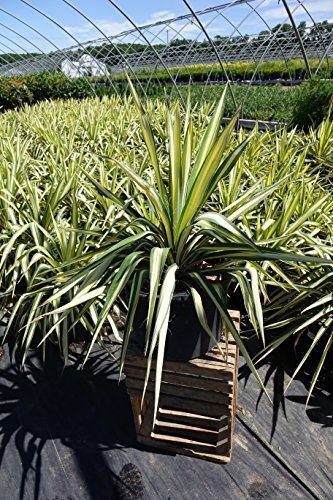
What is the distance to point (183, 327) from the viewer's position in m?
1.17

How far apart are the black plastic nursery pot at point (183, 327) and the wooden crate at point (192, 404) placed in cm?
3

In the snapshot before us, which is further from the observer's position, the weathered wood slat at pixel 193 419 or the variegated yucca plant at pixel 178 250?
the weathered wood slat at pixel 193 419

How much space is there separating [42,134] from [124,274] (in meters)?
2.48

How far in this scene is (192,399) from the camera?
4.09ft

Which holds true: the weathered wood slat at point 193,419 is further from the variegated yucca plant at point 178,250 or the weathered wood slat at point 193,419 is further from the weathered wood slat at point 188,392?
the variegated yucca plant at point 178,250

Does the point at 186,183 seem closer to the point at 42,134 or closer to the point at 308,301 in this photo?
the point at 308,301

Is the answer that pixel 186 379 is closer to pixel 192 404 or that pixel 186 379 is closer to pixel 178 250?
pixel 192 404

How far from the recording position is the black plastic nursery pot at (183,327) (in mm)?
1154

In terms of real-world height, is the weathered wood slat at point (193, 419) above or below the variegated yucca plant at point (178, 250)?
below

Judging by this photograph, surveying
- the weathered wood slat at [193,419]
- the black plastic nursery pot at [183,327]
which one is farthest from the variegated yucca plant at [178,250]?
the weathered wood slat at [193,419]

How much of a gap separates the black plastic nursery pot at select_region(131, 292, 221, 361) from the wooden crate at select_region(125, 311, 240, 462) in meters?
0.03

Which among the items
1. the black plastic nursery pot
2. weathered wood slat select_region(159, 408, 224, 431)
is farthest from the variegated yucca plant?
weathered wood slat select_region(159, 408, 224, 431)

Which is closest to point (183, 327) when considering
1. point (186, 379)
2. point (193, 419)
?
point (186, 379)

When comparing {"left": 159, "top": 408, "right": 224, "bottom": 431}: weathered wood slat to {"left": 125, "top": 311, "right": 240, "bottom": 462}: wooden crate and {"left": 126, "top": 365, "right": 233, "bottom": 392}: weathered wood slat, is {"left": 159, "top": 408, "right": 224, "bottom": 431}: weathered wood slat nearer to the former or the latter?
{"left": 125, "top": 311, "right": 240, "bottom": 462}: wooden crate
